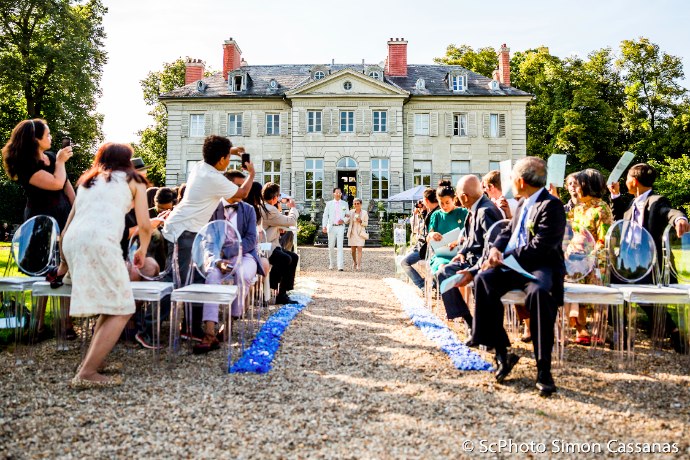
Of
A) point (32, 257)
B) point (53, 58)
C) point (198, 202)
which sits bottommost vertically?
point (32, 257)

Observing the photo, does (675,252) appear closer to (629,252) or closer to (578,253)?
(629,252)

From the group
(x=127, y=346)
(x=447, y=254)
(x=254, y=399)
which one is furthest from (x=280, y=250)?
(x=254, y=399)

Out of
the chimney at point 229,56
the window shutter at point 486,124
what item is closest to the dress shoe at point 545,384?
the window shutter at point 486,124

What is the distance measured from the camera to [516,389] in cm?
370

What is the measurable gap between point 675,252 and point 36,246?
221 inches

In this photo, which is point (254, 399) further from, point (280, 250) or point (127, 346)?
point (280, 250)

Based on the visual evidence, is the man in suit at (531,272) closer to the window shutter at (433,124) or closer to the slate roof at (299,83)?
the slate roof at (299,83)

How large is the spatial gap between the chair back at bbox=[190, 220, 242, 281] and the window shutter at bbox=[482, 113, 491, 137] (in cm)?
2594

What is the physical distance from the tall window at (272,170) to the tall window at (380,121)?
565cm

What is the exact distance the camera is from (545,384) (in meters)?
3.59

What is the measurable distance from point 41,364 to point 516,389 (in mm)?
3640

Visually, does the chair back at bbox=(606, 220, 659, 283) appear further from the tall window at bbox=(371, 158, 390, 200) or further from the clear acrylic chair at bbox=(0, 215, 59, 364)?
the tall window at bbox=(371, 158, 390, 200)

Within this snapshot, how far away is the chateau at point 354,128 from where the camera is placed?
92.6 feet

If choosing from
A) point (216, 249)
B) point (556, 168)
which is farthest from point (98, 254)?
point (556, 168)
